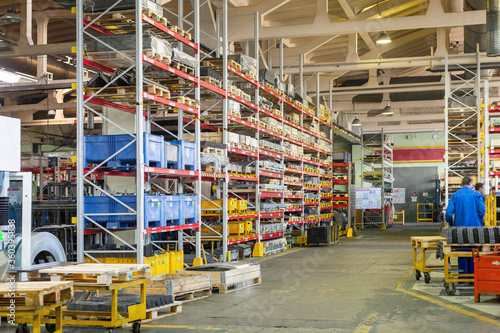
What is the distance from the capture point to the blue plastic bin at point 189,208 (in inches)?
454

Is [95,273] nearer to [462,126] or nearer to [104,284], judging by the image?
[104,284]

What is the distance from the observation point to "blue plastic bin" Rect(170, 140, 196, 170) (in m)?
11.5

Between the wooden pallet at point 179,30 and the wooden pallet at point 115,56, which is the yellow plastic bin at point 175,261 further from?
the wooden pallet at point 179,30

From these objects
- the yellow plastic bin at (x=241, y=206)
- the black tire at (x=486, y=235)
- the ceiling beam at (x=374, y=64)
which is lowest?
the black tire at (x=486, y=235)

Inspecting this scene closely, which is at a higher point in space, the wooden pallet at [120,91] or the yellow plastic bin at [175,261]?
the wooden pallet at [120,91]

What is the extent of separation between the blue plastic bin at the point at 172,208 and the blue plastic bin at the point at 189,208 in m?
0.14

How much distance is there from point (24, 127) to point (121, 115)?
52.5ft

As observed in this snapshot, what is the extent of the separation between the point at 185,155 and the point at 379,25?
374 inches

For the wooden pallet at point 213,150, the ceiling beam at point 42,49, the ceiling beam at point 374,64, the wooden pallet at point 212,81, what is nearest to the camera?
the wooden pallet at point 212,81

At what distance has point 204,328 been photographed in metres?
7.17

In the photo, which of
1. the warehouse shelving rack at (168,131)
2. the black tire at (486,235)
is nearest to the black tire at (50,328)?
the warehouse shelving rack at (168,131)

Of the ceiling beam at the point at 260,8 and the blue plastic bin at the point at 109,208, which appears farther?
the ceiling beam at the point at 260,8

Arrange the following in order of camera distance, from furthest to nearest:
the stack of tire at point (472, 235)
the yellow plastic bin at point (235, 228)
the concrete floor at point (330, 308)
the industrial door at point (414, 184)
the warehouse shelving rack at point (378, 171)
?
1. the industrial door at point (414, 184)
2. the warehouse shelving rack at point (378, 171)
3. the yellow plastic bin at point (235, 228)
4. the stack of tire at point (472, 235)
5. the concrete floor at point (330, 308)

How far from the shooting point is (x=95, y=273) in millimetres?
6680
